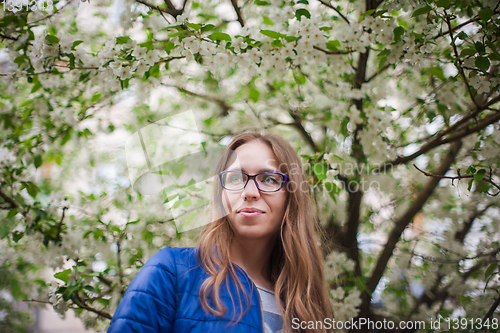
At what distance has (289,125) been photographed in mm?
2182

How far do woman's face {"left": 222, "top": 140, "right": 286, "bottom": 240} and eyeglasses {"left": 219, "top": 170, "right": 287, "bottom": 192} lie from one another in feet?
0.05

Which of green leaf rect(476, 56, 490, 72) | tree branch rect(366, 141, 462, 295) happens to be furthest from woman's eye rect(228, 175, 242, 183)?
tree branch rect(366, 141, 462, 295)

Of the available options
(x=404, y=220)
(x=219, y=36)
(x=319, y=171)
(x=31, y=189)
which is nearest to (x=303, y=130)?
(x=319, y=171)

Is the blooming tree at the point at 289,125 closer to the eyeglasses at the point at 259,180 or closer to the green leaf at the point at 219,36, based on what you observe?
the green leaf at the point at 219,36

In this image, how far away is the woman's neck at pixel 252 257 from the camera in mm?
1141

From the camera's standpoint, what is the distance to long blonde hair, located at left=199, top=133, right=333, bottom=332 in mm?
1074

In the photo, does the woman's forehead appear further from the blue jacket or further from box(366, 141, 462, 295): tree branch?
box(366, 141, 462, 295): tree branch

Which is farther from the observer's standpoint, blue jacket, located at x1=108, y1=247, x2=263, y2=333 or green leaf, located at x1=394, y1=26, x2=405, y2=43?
green leaf, located at x1=394, y1=26, x2=405, y2=43

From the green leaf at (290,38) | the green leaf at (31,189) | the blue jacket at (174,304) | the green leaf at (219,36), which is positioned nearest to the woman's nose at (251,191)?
Result: the blue jacket at (174,304)

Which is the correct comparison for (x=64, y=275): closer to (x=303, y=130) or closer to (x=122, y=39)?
(x=122, y=39)

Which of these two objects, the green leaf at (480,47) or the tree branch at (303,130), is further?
the tree branch at (303,130)

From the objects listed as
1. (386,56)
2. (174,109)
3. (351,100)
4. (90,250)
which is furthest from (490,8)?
(90,250)

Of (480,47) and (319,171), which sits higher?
(480,47)

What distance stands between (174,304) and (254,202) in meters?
0.41
